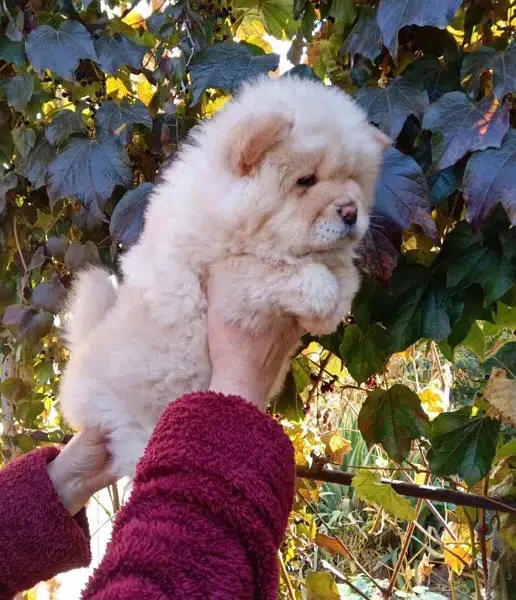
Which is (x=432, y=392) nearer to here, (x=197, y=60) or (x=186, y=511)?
(x=197, y=60)

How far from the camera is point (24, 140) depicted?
4.09 feet

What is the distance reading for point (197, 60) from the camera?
1046mm

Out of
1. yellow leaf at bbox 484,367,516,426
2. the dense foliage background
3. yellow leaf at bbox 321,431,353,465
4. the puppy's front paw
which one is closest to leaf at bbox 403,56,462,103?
the dense foliage background

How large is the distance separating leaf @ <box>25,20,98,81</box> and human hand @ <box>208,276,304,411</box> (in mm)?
473

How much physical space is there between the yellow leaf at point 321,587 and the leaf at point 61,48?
1.15 meters

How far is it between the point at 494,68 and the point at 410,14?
0.46 feet

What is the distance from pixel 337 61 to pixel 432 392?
0.95 meters

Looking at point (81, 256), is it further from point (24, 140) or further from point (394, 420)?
point (394, 420)

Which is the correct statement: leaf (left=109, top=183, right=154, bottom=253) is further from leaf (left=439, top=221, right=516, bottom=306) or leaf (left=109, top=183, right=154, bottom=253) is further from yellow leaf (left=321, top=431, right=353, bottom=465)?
yellow leaf (left=321, top=431, right=353, bottom=465)

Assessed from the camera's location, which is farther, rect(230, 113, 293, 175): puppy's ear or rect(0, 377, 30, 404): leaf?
rect(0, 377, 30, 404): leaf

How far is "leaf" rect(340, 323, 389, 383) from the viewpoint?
1110mm

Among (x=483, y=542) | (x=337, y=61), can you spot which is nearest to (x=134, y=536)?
(x=337, y=61)

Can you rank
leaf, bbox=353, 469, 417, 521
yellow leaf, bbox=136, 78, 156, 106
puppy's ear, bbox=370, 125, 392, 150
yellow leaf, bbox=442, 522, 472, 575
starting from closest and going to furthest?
puppy's ear, bbox=370, 125, 392, 150, leaf, bbox=353, 469, 417, 521, yellow leaf, bbox=136, 78, 156, 106, yellow leaf, bbox=442, 522, 472, 575

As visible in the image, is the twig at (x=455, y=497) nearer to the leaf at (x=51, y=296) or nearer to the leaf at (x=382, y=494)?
the leaf at (x=382, y=494)
